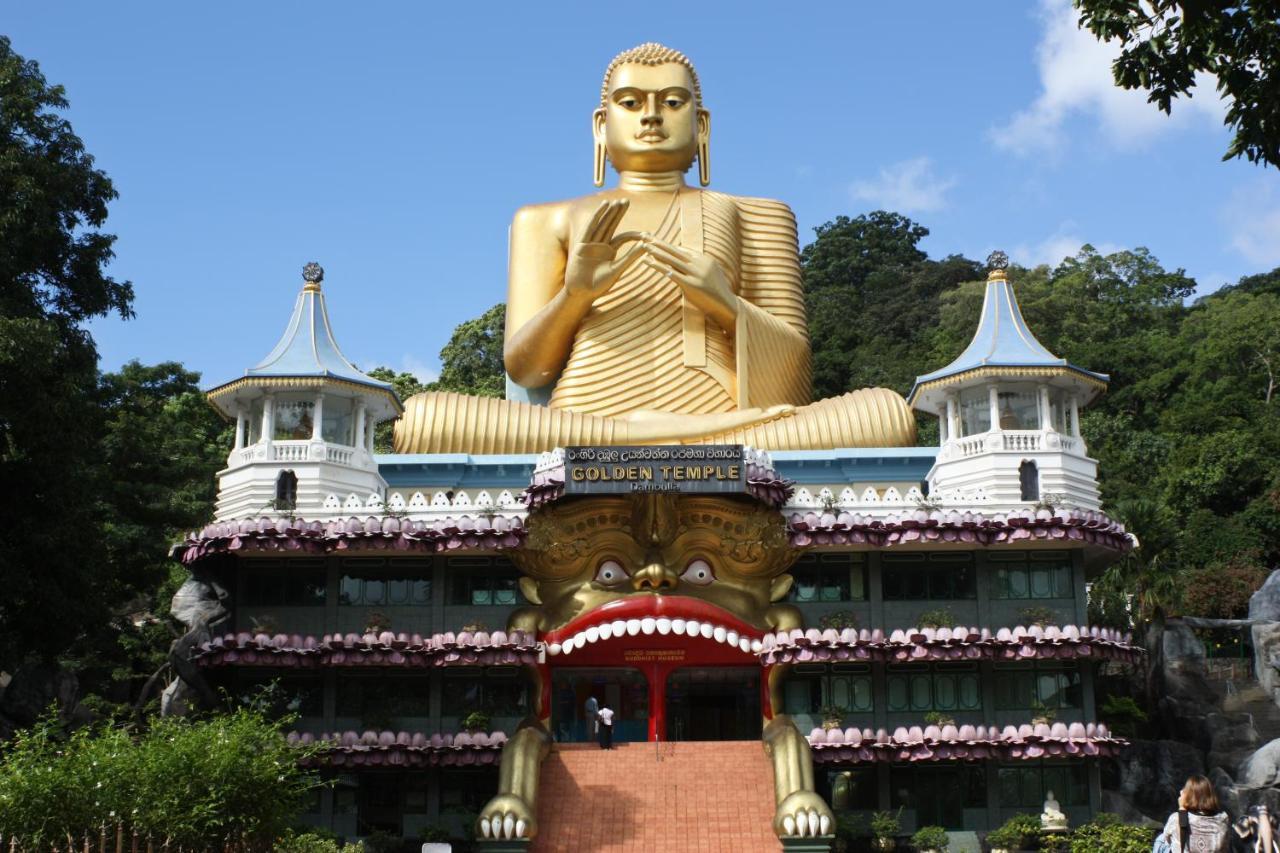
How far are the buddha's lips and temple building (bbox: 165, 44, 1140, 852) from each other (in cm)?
5

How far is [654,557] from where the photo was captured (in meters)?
25.3

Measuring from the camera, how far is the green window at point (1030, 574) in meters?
25.8

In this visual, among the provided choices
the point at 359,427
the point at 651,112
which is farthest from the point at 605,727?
the point at 651,112

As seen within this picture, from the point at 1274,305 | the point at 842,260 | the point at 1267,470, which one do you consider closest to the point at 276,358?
the point at 1267,470

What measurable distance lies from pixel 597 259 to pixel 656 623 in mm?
7489

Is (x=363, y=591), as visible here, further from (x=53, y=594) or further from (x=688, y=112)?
(x=688, y=112)

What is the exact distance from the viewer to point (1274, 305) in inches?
2068

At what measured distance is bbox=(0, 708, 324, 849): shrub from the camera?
1435 cm

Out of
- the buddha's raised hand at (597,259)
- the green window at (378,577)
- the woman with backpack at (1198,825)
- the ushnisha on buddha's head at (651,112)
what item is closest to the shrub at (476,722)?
the green window at (378,577)

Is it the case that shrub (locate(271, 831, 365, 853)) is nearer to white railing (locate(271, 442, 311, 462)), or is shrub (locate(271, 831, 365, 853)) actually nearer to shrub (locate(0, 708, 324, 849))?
shrub (locate(0, 708, 324, 849))

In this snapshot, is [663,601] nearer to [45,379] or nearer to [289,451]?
[289,451]

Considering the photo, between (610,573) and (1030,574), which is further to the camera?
(1030,574)

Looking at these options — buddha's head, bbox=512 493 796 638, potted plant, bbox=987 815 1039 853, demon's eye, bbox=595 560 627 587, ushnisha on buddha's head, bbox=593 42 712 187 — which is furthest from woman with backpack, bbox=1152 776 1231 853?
ushnisha on buddha's head, bbox=593 42 712 187

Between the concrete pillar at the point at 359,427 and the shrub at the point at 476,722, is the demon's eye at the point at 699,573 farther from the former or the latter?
the concrete pillar at the point at 359,427
